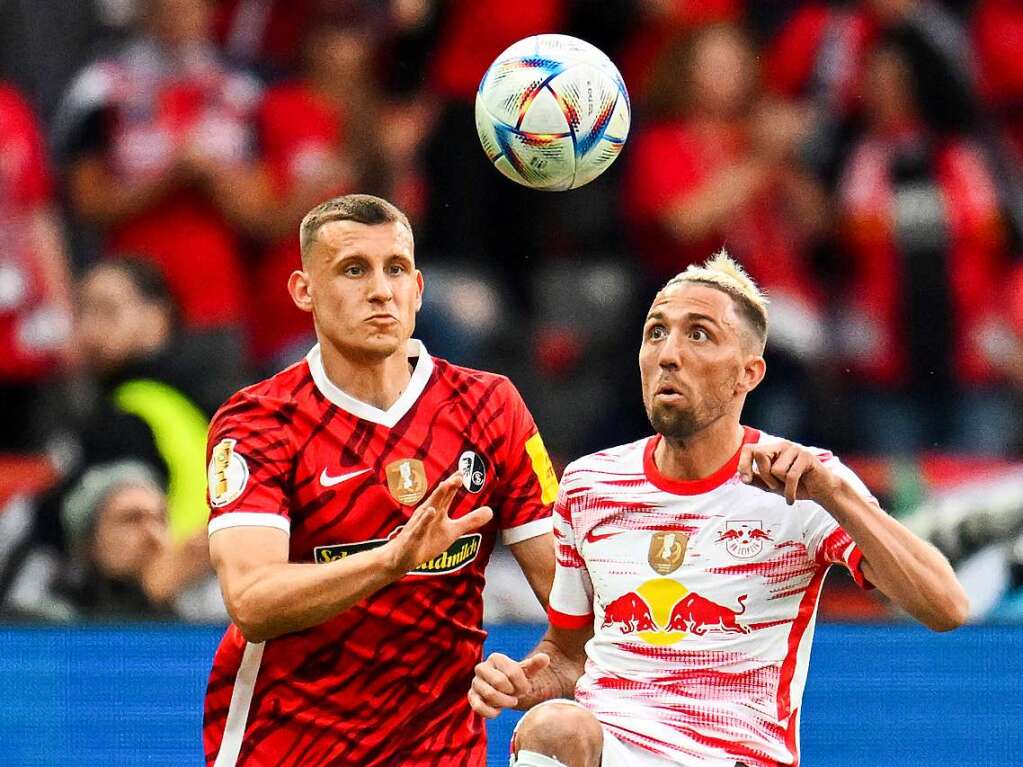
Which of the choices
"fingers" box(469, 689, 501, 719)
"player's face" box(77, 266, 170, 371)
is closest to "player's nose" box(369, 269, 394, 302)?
"fingers" box(469, 689, 501, 719)

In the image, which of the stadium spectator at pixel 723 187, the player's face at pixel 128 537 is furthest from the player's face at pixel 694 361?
the stadium spectator at pixel 723 187

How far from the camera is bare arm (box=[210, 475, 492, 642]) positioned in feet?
13.1

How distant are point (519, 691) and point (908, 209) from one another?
474cm

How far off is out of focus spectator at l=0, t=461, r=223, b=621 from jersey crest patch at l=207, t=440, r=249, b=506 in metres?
2.65

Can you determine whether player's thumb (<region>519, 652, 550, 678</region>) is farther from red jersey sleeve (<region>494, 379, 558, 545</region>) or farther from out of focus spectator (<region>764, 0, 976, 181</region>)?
out of focus spectator (<region>764, 0, 976, 181</region>)

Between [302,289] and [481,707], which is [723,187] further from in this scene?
[481,707]

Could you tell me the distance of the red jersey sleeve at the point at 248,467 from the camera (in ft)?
14.2

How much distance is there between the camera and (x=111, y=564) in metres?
7.11

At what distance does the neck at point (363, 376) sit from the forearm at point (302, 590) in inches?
22.7

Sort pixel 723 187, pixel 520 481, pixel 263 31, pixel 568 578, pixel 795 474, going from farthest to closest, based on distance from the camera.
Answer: pixel 263 31
pixel 723 187
pixel 520 481
pixel 568 578
pixel 795 474

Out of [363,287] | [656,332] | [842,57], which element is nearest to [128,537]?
[363,287]

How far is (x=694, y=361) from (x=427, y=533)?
2.72 ft

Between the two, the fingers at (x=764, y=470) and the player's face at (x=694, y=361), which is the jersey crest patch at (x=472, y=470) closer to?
the player's face at (x=694, y=361)

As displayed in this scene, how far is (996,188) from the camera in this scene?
8.44 metres
